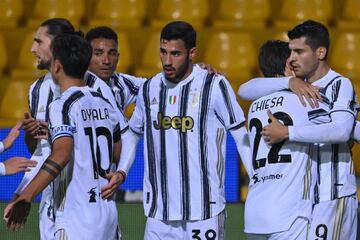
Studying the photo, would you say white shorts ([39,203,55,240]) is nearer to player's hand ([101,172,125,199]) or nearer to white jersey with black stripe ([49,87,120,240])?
white jersey with black stripe ([49,87,120,240])

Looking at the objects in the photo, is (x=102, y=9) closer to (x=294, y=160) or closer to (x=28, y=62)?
(x=28, y=62)

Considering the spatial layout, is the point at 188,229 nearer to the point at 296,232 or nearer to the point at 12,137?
the point at 296,232

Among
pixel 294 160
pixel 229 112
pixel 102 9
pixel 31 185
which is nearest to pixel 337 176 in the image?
pixel 294 160

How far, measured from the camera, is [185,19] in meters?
12.3

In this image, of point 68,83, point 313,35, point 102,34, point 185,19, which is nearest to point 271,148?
point 313,35

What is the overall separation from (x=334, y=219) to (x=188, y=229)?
0.91m

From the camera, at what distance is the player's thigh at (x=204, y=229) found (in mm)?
6379

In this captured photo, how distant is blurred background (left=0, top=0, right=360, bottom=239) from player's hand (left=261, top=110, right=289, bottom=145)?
5.28 m

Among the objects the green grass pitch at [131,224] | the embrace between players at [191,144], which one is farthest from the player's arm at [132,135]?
the green grass pitch at [131,224]

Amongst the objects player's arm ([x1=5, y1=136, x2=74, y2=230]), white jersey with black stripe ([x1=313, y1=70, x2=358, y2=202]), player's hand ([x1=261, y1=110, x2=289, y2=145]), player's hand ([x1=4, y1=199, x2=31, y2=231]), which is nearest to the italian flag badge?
player's hand ([x1=261, y1=110, x2=289, y2=145])

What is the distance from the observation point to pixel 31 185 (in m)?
5.33

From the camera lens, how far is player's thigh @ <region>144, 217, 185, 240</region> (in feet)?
21.0

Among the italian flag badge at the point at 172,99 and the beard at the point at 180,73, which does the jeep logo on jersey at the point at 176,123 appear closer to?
the italian flag badge at the point at 172,99

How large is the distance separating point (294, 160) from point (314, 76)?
1.79 ft
